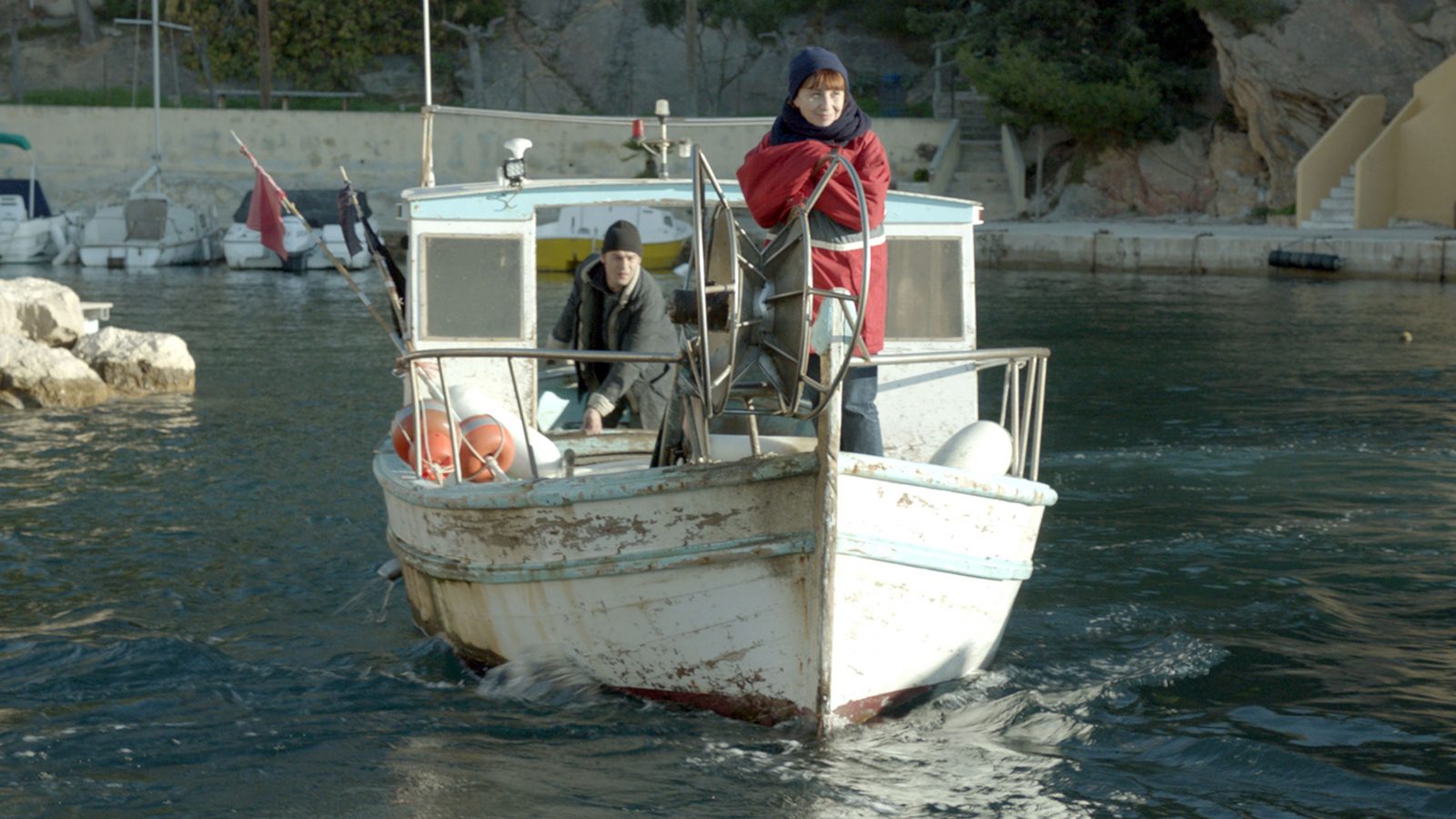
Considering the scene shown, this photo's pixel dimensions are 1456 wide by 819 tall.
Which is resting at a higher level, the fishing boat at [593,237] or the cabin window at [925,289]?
the fishing boat at [593,237]

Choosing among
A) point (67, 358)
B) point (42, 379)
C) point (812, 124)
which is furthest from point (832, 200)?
point (67, 358)

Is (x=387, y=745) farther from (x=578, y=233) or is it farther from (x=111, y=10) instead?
(x=111, y=10)

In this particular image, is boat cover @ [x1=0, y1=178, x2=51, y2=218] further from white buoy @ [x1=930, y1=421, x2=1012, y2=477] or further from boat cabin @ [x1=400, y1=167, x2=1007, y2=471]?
white buoy @ [x1=930, y1=421, x2=1012, y2=477]

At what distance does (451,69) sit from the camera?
49.2 m

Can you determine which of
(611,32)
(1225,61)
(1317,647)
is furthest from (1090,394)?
(611,32)

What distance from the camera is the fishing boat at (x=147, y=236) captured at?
3250cm

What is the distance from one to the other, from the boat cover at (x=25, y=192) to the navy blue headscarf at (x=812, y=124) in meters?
35.0

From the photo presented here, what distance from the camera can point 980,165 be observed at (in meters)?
39.3

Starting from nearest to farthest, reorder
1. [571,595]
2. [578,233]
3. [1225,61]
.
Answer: [571,595] < [578,233] < [1225,61]

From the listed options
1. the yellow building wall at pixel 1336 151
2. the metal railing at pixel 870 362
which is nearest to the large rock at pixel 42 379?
the metal railing at pixel 870 362

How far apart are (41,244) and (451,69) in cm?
1784

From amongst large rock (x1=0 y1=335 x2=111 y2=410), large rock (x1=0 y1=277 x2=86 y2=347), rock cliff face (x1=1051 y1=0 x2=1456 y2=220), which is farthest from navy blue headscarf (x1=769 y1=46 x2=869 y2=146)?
rock cliff face (x1=1051 y1=0 x2=1456 y2=220)

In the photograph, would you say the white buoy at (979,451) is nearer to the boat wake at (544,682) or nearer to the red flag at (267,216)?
the boat wake at (544,682)

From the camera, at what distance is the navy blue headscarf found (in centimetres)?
548
